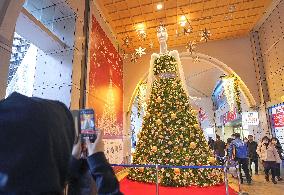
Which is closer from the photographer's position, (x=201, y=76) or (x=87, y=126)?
(x=87, y=126)

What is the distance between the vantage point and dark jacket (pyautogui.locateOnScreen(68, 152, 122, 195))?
0.61 metres

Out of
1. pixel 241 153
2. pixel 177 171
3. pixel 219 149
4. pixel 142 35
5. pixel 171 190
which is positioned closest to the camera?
pixel 171 190

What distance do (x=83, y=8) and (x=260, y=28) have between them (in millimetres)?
6645

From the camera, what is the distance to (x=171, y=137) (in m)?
5.48

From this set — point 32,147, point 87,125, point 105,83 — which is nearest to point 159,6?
point 105,83

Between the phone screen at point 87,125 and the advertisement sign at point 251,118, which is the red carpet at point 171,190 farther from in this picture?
the phone screen at point 87,125

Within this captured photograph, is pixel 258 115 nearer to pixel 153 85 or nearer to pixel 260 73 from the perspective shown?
pixel 260 73

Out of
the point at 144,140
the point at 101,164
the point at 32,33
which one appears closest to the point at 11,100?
the point at 101,164

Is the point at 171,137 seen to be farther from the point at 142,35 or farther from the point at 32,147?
the point at 32,147

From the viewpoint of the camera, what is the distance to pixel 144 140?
19.1 feet

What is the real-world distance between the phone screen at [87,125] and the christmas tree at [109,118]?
5.38 m

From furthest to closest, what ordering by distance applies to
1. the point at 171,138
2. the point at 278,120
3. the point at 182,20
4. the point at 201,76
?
the point at 201,76 < the point at 278,120 < the point at 182,20 < the point at 171,138

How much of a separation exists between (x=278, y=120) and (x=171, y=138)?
4.63m

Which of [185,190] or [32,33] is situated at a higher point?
[32,33]
